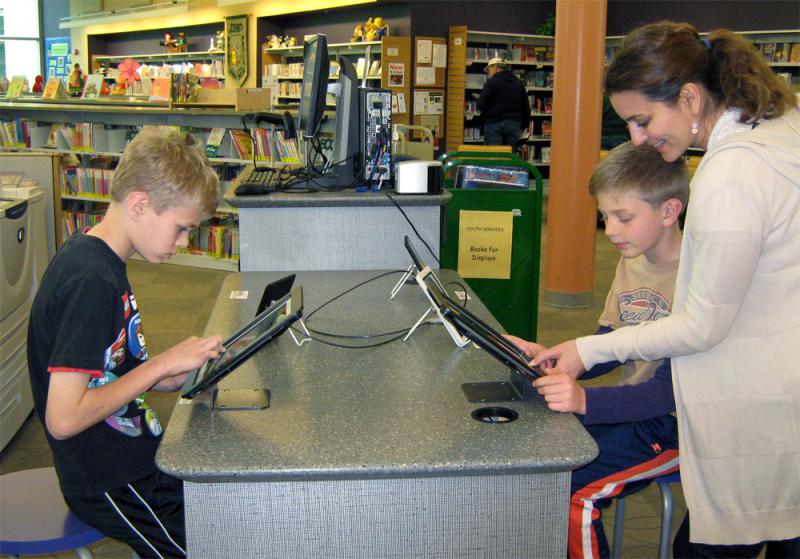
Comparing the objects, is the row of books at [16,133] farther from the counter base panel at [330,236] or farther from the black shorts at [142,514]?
the black shorts at [142,514]

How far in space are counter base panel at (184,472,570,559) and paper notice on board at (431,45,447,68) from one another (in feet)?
28.8

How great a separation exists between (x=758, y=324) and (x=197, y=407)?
Result: 0.99 meters

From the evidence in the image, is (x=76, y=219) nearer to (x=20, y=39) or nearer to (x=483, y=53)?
(x=483, y=53)

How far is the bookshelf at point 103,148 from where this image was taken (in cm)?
639

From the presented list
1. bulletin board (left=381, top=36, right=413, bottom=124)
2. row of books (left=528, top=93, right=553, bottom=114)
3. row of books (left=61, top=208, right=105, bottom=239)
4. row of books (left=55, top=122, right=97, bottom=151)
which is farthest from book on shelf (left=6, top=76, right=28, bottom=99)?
row of books (left=528, top=93, right=553, bottom=114)

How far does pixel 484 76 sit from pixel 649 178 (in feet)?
30.5

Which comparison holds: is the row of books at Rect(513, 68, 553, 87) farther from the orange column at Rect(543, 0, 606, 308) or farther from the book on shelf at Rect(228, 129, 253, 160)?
the orange column at Rect(543, 0, 606, 308)

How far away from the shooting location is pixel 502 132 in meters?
9.42

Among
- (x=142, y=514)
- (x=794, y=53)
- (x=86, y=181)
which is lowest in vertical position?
(x=142, y=514)

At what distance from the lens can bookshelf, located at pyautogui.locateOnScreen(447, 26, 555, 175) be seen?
977cm

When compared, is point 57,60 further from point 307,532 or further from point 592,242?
point 307,532

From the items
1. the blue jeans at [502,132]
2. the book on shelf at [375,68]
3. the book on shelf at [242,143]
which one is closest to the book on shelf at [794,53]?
the blue jeans at [502,132]

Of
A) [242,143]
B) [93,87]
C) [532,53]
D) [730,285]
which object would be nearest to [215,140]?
[242,143]

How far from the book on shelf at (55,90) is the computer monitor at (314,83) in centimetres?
534
